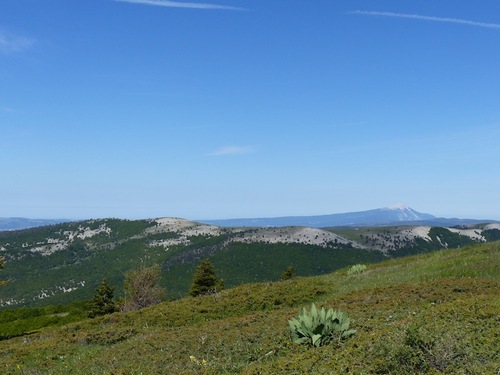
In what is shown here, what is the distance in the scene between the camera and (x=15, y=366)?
18.6m

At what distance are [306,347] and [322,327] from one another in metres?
0.77

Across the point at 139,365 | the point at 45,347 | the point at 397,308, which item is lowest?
the point at 45,347

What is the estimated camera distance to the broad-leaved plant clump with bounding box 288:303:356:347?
1210cm

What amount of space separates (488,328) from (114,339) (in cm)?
1775

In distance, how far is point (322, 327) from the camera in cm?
1238

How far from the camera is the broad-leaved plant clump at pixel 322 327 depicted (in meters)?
12.1

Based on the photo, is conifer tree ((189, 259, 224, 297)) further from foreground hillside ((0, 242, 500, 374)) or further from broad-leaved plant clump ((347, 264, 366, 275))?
foreground hillside ((0, 242, 500, 374))

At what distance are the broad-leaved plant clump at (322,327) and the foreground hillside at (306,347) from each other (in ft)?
1.29

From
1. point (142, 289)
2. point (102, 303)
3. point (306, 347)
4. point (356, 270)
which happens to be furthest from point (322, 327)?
point (102, 303)

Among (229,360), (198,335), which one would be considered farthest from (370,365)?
(198,335)

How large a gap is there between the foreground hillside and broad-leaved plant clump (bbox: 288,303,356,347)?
1.29 feet

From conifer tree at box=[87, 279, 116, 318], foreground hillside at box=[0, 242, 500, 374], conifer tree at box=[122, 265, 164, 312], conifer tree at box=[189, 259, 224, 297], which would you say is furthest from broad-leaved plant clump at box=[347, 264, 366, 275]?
conifer tree at box=[87, 279, 116, 318]

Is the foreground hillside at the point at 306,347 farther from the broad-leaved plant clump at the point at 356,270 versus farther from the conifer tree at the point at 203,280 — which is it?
the conifer tree at the point at 203,280

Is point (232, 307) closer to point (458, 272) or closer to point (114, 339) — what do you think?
point (114, 339)
